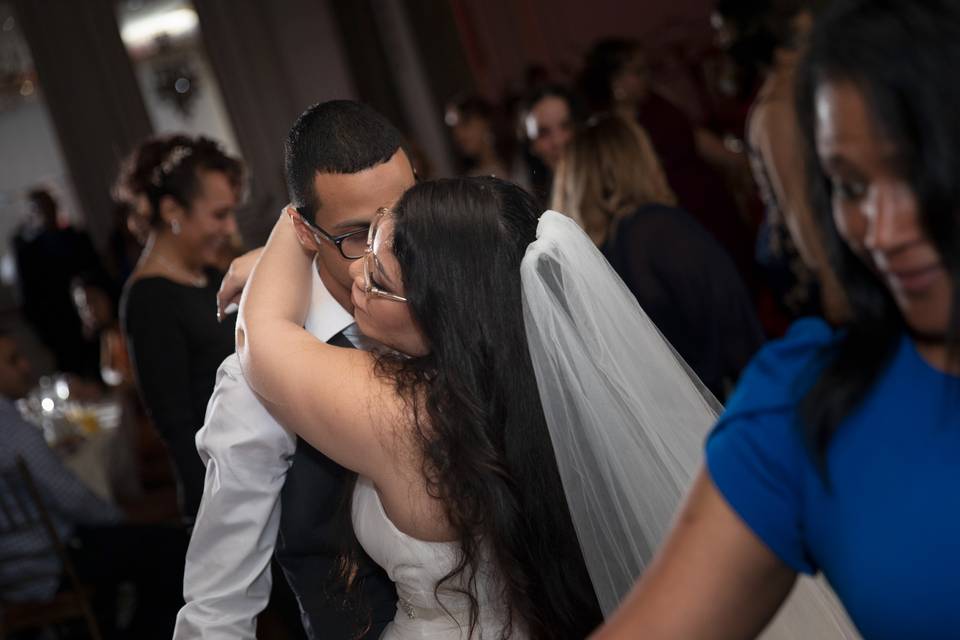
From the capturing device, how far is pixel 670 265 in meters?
3.20

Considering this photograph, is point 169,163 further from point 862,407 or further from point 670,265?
point 862,407

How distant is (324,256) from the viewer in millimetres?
1884

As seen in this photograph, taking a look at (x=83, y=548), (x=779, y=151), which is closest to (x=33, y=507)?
(x=83, y=548)

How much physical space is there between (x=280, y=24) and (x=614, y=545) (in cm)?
632

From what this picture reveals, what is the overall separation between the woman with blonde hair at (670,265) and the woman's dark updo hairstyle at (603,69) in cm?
148

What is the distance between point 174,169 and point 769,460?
2.17 metres

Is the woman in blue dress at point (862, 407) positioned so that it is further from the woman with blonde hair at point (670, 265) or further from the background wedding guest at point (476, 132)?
the background wedding guest at point (476, 132)

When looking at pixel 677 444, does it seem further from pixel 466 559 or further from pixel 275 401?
pixel 275 401

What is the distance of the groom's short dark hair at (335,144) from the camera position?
186 centimetres

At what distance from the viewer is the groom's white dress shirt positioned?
5.63 ft

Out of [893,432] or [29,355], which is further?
[29,355]

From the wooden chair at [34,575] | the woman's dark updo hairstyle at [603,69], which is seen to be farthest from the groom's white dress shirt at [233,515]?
the woman's dark updo hairstyle at [603,69]

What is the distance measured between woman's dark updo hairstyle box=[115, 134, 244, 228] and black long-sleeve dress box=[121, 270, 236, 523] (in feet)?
0.82

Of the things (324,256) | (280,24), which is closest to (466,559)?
(324,256)
